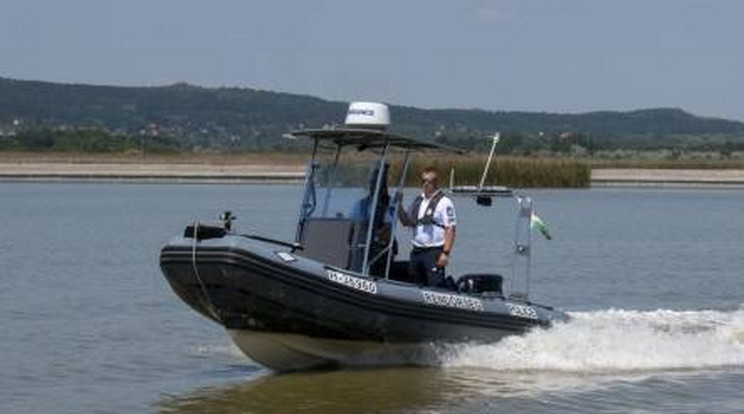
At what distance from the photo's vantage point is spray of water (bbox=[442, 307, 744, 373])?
1515 cm

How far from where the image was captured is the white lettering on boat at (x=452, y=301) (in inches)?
571

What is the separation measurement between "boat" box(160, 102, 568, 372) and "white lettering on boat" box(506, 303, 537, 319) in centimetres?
2

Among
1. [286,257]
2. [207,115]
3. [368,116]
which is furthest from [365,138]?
[207,115]

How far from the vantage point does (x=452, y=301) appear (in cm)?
1469

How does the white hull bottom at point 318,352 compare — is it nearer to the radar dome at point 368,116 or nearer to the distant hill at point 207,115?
the radar dome at point 368,116

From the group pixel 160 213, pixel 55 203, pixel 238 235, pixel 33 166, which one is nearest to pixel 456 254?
pixel 238 235

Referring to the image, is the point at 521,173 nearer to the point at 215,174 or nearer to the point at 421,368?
the point at 215,174

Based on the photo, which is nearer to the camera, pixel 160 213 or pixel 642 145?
pixel 160 213

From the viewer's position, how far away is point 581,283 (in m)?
24.8

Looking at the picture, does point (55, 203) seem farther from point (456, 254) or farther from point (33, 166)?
point (33, 166)

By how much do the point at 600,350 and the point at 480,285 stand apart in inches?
48.6

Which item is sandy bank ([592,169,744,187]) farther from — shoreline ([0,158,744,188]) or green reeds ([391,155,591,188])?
green reeds ([391,155,591,188])

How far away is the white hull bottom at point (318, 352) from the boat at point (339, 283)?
0.01m

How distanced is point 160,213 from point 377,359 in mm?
33838
